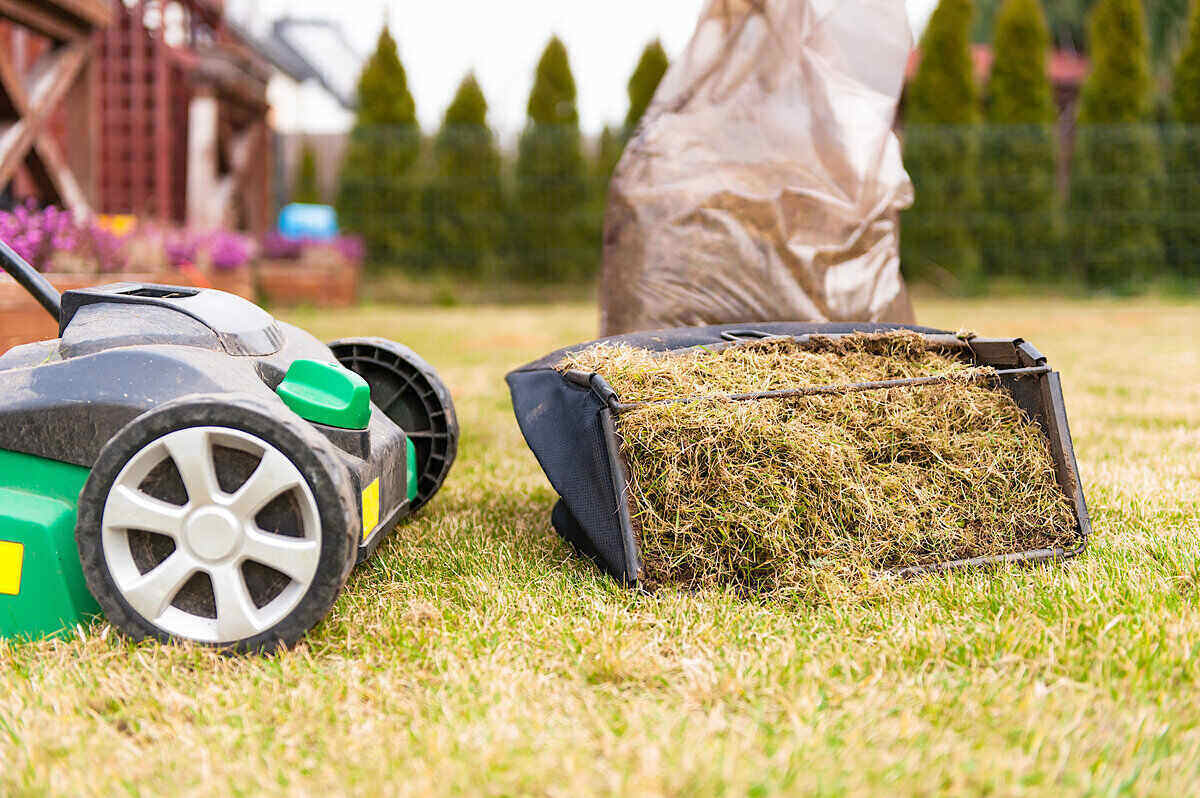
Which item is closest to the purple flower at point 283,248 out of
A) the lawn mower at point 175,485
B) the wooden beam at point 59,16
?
the wooden beam at point 59,16

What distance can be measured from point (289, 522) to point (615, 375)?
0.72 m

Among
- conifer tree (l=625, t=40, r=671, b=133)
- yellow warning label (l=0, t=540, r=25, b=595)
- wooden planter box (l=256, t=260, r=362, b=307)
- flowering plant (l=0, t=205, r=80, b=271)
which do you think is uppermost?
conifer tree (l=625, t=40, r=671, b=133)

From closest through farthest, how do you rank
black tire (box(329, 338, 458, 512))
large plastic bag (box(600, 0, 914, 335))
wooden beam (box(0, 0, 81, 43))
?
black tire (box(329, 338, 458, 512)) < large plastic bag (box(600, 0, 914, 335)) < wooden beam (box(0, 0, 81, 43))

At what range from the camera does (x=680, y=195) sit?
3.09 m

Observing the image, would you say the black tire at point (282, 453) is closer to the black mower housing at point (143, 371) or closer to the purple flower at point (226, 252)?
the black mower housing at point (143, 371)

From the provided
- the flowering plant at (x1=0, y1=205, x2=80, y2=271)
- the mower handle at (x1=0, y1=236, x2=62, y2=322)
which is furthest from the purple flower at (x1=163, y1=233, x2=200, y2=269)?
the mower handle at (x1=0, y1=236, x2=62, y2=322)

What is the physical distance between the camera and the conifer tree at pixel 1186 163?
1194 cm

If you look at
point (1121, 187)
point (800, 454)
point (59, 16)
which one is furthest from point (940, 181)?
point (800, 454)

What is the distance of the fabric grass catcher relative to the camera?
1.87 meters

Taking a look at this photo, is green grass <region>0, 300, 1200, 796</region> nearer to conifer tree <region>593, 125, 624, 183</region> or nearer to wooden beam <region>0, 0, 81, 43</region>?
wooden beam <region>0, 0, 81, 43</region>

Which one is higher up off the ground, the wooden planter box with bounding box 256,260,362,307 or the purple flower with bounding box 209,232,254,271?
the purple flower with bounding box 209,232,254,271

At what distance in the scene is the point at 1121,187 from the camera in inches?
472

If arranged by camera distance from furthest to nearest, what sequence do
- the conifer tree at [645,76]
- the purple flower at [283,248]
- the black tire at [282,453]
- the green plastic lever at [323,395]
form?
the conifer tree at [645,76]
the purple flower at [283,248]
the green plastic lever at [323,395]
the black tire at [282,453]

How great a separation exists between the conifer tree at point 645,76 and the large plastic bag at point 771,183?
30.7 feet
